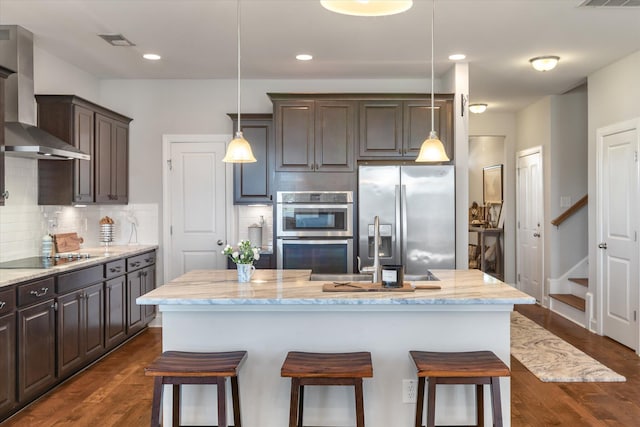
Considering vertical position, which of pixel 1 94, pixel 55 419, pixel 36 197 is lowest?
pixel 55 419

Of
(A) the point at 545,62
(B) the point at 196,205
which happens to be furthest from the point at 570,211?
(B) the point at 196,205

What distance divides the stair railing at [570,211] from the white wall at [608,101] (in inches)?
36.5

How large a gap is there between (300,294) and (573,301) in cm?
477

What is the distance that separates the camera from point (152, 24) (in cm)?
400

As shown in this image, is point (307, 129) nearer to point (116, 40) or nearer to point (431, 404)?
point (116, 40)

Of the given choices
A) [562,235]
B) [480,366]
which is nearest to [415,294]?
A: [480,366]

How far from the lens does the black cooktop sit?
383 centimetres

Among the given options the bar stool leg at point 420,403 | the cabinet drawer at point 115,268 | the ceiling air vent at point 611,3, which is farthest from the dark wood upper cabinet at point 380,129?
the bar stool leg at point 420,403

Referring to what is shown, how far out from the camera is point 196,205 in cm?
576

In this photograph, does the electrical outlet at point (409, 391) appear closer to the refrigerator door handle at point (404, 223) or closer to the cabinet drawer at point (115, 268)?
the refrigerator door handle at point (404, 223)

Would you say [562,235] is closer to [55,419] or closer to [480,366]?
[480,366]

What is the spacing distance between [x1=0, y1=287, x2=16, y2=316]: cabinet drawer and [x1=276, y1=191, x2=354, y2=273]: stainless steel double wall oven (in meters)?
2.34

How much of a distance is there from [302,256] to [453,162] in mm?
1785

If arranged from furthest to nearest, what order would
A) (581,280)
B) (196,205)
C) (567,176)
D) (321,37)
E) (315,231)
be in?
(567,176) < (581,280) < (196,205) < (315,231) < (321,37)
